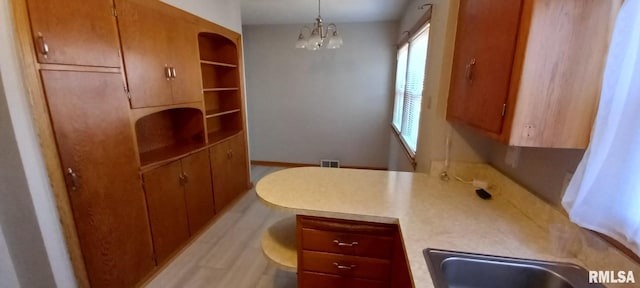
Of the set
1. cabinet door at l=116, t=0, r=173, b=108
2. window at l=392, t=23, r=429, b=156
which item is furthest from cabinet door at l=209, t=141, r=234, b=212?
window at l=392, t=23, r=429, b=156

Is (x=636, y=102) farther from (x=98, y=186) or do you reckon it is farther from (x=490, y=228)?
(x=98, y=186)

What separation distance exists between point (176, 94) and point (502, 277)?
242 centimetres

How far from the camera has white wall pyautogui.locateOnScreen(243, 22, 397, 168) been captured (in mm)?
4035

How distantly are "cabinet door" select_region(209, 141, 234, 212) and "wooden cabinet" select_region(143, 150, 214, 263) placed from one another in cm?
10

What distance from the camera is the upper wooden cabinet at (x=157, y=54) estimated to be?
5.64 feet

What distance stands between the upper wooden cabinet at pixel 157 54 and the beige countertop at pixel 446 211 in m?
1.17

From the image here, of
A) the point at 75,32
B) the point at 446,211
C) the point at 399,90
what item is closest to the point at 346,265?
the point at 446,211

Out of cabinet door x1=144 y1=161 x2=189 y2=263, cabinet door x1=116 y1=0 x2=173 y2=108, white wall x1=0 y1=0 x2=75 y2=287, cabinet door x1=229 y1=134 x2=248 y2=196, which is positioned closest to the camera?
white wall x1=0 y1=0 x2=75 y2=287

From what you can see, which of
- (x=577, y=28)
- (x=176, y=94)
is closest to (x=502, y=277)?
(x=577, y=28)

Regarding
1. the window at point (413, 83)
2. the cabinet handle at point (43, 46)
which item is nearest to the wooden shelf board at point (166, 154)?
the cabinet handle at point (43, 46)

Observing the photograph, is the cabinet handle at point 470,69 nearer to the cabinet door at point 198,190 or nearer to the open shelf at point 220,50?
the cabinet door at point 198,190

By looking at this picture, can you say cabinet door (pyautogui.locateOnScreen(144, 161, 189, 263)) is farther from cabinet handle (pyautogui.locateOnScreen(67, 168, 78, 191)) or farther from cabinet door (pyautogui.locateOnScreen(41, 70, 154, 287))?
cabinet handle (pyautogui.locateOnScreen(67, 168, 78, 191))

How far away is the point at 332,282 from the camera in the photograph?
133 centimetres

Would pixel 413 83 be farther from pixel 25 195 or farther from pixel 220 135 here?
pixel 25 195
